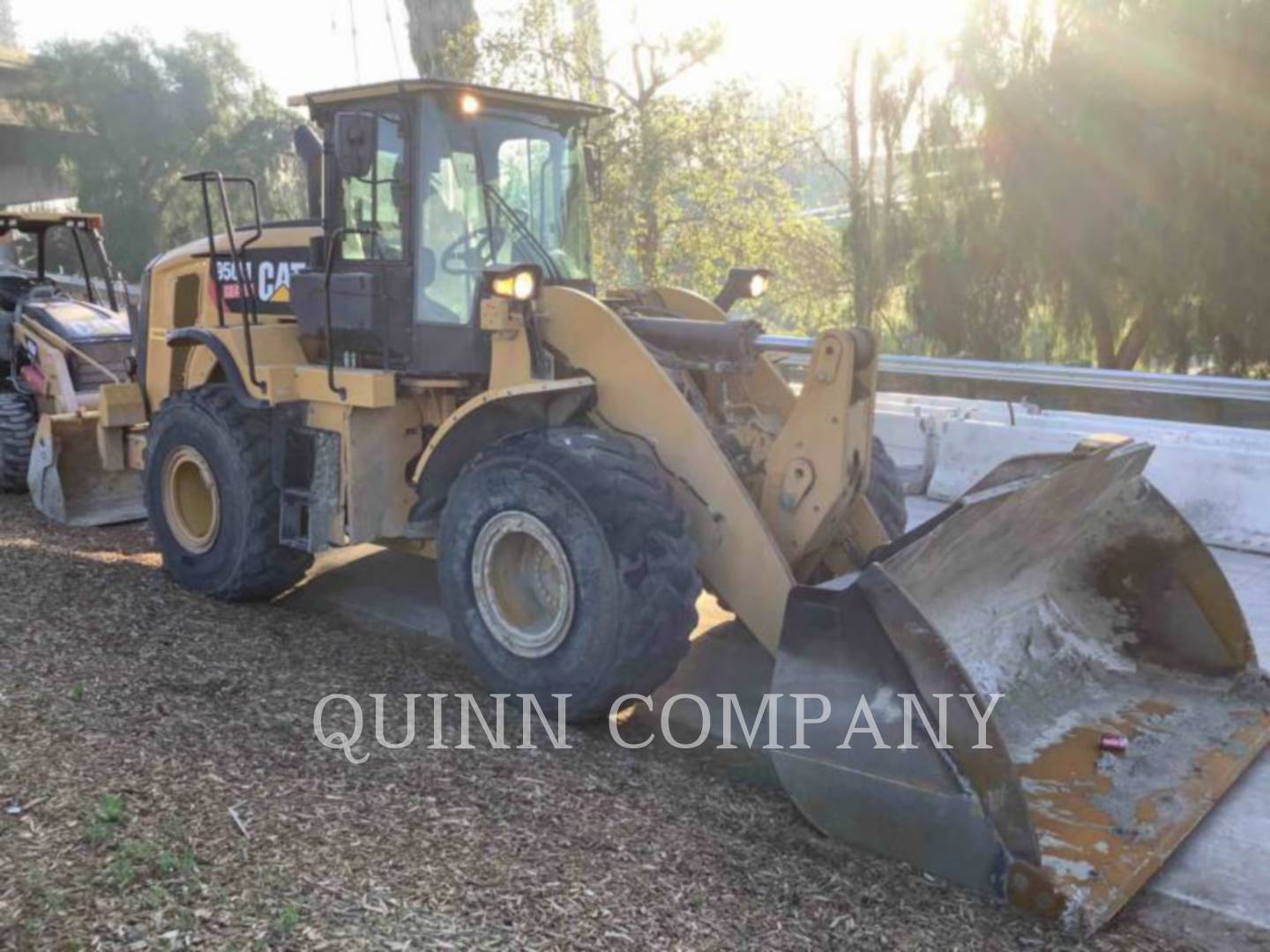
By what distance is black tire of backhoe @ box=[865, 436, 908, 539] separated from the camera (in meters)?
5.73

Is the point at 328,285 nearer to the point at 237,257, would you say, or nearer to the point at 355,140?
the point at 355,140

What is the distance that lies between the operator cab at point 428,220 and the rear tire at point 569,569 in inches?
34.7

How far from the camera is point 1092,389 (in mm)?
10188

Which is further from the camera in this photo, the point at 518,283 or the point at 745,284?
the point at 745,284

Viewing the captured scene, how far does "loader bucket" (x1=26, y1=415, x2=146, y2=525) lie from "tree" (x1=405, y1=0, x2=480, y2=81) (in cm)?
673

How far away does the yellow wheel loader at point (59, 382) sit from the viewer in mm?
8297

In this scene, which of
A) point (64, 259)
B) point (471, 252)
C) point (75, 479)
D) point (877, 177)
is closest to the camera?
point (471, 252)

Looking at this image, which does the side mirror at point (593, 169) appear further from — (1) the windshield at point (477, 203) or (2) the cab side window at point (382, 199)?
(2) the cab side window at point (382, 199)

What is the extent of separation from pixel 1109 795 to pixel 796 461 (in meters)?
1.68

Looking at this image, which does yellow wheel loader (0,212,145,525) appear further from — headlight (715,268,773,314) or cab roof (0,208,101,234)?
headlight (715,268,773,314)

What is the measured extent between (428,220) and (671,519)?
77.9 inches

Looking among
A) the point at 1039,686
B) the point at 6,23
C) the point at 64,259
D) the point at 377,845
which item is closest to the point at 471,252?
the point at 377,845

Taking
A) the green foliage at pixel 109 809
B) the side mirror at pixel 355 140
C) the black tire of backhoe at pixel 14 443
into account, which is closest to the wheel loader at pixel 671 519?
the side mirror at pixel 355 140

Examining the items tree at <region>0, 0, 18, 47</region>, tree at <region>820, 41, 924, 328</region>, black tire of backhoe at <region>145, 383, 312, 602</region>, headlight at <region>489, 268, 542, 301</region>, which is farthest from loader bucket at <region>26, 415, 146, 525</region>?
tree at <region>0, 0, 18, 47</region>
